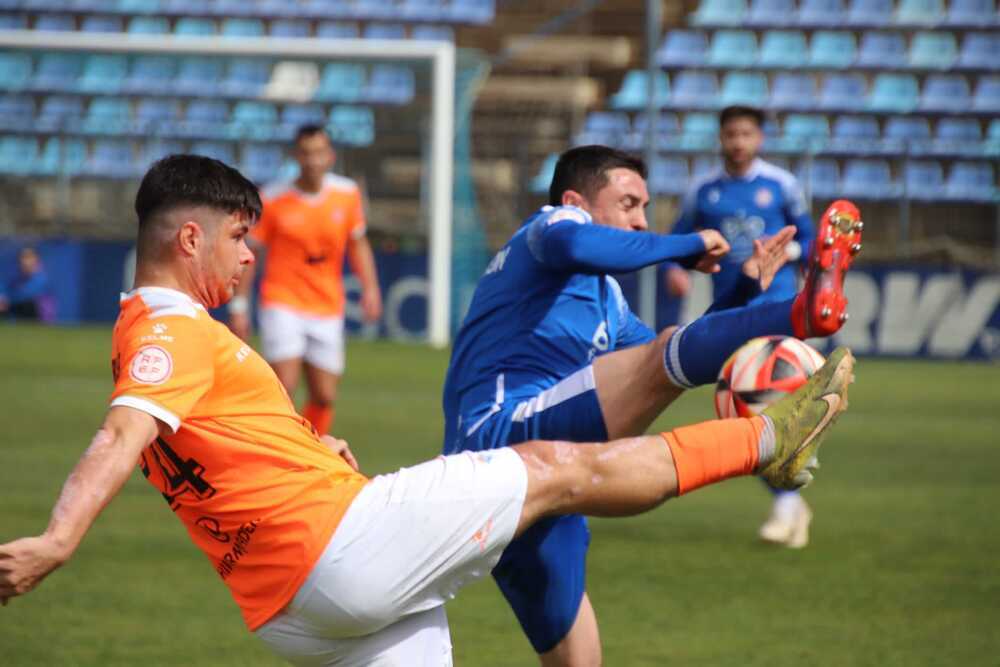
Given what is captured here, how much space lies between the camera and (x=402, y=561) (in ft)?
11.4

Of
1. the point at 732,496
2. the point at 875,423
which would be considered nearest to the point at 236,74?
the point at 875,423

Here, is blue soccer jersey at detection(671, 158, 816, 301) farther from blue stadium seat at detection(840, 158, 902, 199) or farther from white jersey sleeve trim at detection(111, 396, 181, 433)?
blue stadium seat at detection(840, 158, 902, 199)

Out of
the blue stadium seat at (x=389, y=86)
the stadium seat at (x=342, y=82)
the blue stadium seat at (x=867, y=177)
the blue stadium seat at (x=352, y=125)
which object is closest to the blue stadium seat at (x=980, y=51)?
the blue stadium seat at (x=867, y=177)

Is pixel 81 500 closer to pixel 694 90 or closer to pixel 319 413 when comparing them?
pixel 319 413

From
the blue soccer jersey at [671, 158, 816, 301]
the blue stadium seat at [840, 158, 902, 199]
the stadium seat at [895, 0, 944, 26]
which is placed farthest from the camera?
the stadium seat at [895, 0, 944, 26]

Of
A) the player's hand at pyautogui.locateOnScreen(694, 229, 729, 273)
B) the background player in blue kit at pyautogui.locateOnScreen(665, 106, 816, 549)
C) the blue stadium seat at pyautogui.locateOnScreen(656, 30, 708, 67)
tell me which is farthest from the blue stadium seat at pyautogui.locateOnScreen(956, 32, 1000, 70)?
the player's hand at pyautogui.locateOnScreen(694, 229, 729, 273)

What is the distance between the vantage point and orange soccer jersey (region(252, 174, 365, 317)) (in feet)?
36.2

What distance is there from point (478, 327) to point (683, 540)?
4.22 m

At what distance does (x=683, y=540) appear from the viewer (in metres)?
8.65

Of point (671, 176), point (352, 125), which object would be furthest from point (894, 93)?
point (352, 125)

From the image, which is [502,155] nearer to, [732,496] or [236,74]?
[236,74]

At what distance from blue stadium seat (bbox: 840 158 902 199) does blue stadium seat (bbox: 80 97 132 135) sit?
12216 mm

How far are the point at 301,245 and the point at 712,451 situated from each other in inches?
305

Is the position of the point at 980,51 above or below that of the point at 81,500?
above
